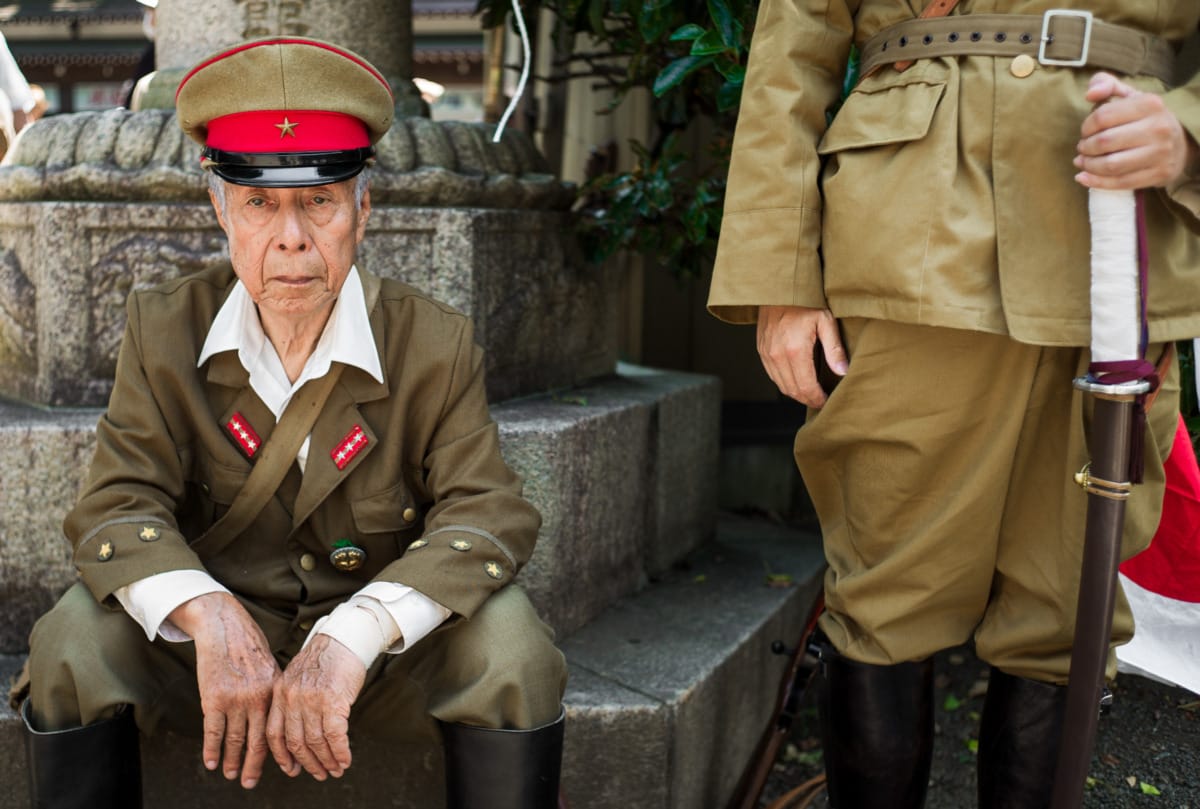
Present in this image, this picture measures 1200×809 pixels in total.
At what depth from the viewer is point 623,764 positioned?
7.69 ft

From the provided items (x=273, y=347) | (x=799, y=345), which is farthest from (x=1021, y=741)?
(x=273, y=347)

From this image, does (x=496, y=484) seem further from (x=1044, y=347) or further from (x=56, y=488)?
(x=56, y=488)

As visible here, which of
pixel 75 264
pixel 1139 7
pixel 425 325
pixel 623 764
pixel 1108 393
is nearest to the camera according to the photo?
pixel 1108 393

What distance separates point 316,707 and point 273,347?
2.07 ft

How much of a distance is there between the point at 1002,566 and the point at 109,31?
15.4 metres

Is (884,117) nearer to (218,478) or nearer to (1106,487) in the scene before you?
(1106,487)

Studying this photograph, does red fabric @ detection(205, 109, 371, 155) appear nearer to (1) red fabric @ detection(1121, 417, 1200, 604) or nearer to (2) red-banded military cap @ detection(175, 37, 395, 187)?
(2) red-banded military cap @ detection(175, 37, 395, 187)

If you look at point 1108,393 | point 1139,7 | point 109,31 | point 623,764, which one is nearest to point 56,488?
point 623,764

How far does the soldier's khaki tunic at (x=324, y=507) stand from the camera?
1.74m

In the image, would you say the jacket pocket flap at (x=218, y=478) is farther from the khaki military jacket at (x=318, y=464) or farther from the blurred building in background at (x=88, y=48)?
the blurred building in background at (x=88, y=48)

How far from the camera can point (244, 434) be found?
1927 mm

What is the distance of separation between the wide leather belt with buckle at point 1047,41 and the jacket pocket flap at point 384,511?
1.08 meters

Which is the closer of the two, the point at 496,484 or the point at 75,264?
the point at 496,484

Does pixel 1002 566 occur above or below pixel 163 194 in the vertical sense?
below
